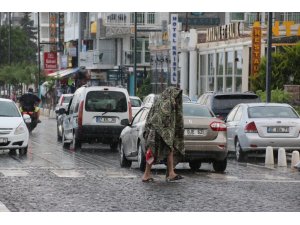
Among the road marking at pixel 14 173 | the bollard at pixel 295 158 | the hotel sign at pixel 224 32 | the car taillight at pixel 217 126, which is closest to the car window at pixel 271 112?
the bollard at pixel 295 158

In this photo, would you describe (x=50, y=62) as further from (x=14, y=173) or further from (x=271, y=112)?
(x=14, y=173)

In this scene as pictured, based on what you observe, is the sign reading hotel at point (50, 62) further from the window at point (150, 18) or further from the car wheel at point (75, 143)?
the car wheel at point (75, 143)

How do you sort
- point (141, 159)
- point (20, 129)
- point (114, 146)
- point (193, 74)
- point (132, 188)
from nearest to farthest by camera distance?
point (132, 188)
point (141, 159)
point (20, 129)
point (114, 146)
point (193, 74)

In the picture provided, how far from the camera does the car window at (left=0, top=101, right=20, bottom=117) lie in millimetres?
26237

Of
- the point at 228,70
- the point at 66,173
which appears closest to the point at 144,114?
the point at 66,173

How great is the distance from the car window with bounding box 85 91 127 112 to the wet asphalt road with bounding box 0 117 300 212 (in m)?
5.09

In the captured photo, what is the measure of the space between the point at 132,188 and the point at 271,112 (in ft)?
31.5

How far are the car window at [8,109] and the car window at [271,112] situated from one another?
232 inches

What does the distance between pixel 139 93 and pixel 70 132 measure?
143ft

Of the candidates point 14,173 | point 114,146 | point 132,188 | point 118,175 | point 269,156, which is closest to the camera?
point 132,188

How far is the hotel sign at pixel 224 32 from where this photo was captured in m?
55.9

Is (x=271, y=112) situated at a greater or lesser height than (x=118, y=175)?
greater

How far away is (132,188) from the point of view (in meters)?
15.8

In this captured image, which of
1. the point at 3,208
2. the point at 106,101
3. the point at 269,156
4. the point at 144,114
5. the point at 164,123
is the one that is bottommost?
the point at 269,156
